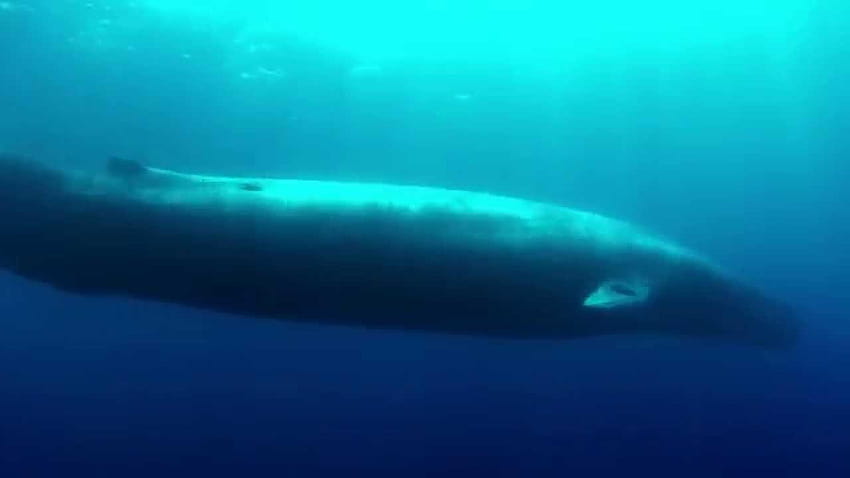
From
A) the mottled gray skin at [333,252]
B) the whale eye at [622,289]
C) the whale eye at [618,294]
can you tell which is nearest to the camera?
the mottled gray skin at [333,252]

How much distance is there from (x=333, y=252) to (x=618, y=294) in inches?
99.2

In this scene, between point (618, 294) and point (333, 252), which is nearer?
point (333, 252)

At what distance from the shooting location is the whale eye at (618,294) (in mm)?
7496

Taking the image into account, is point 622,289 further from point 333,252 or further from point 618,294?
point 333,252

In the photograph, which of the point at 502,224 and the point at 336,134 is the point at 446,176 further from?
the point at 502,224

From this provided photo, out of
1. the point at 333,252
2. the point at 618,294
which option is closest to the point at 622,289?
the point at 618,294

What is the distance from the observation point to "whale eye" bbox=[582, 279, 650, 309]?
24.6ft

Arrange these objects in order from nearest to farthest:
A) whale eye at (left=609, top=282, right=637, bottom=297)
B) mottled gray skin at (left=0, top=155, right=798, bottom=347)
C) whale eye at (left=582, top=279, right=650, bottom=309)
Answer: mottled gray skin at (left=0, top=155, right=798, bottom=347) < whale eye at (left=582, top=279, right=650, bottom=309) < whale eye at (left=609, top=282, right=637, bottom=297)

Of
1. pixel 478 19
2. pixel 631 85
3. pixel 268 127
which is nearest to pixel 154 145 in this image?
pixel 268 127

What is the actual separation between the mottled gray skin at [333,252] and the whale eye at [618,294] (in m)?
0.02

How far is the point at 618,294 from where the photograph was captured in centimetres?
779

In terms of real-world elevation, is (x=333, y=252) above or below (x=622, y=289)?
above

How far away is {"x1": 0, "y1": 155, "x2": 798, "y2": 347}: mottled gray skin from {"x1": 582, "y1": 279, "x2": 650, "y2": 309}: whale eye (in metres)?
0.02

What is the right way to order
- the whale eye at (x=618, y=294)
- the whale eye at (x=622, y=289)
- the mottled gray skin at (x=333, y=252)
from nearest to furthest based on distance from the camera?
1. the mottled gray skin at (x=333, y=252)
2. the whale eye at (x=618, y=294)
3. the whale eye at (x=622, y=289)
